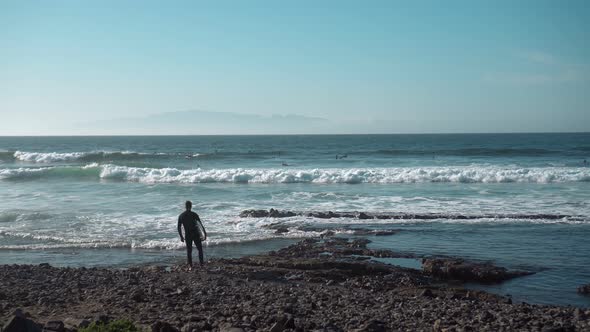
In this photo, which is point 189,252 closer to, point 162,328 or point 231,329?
point 231,329

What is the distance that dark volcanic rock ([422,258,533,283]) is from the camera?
10.4 meters

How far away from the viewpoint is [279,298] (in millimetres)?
8523

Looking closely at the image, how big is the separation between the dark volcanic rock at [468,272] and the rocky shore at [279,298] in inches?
0.8

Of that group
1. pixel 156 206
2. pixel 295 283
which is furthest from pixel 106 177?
pixel 295 283

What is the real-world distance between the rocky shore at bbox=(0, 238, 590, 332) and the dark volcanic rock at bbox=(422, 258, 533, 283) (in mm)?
20

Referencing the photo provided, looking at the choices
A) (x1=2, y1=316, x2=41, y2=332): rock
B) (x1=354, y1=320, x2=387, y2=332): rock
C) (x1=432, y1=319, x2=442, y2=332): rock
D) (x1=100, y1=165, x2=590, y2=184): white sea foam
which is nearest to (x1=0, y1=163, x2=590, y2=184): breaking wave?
(x1=100, y1=165, x2=590, y2=184): white sea foam

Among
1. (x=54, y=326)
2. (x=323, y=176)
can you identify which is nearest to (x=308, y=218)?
(x=54, y=326)

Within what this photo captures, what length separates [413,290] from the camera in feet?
30.5

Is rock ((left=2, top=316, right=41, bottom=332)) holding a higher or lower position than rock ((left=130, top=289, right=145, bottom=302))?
higher

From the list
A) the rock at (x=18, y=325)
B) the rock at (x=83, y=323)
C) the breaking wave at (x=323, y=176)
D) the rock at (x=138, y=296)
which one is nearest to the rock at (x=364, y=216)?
the rock at (x=138, y=296)

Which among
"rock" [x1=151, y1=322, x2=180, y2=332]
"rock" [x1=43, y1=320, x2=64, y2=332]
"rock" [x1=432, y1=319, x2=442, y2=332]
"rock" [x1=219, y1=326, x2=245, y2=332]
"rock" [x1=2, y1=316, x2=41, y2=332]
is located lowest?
"rock" [x1=432, y1=319, x2=442, y2=332]

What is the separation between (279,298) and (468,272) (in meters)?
4.25

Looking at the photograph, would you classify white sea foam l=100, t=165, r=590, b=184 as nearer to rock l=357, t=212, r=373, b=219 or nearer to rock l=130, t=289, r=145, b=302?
rock l=357, t=212, r=373, b=219

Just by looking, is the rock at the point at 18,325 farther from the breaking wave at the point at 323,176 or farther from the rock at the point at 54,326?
the breaking wave at the point at 323,176
